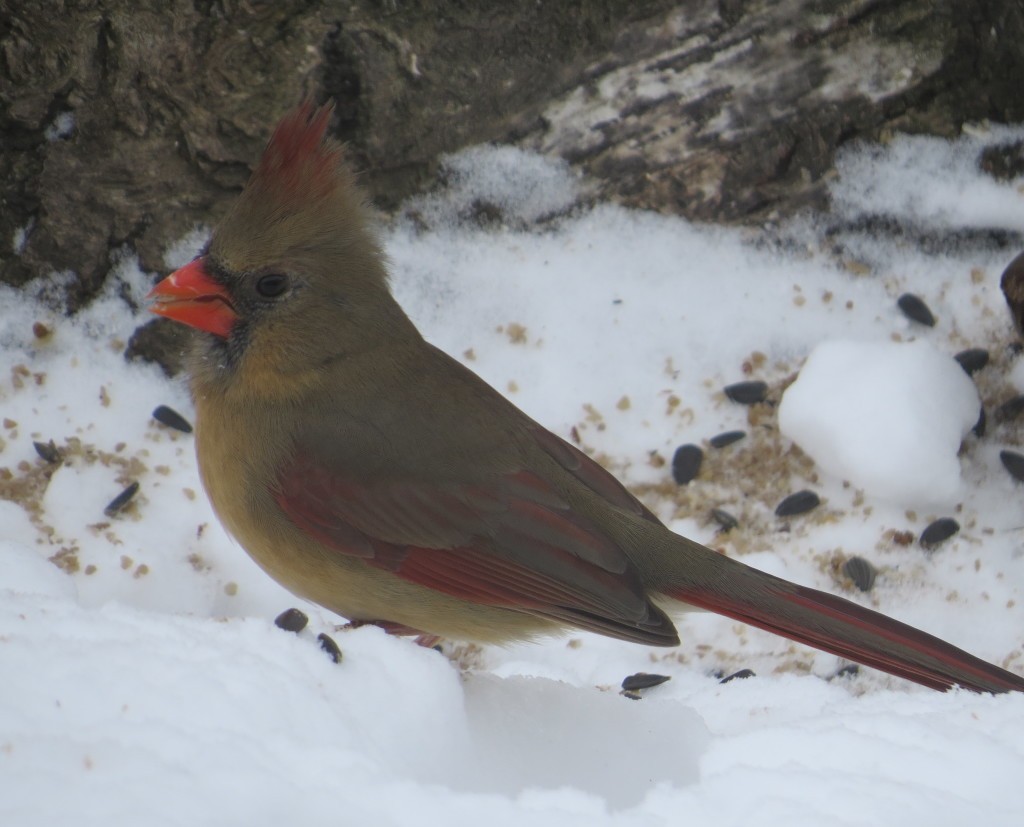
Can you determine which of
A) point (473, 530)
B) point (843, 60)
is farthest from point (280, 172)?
point (843, 60)

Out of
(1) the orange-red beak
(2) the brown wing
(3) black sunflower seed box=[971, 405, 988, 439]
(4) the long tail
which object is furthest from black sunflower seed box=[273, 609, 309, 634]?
(3) black sunflower seed box=[971, 405, 988, 439]

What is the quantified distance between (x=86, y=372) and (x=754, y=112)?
1714mm

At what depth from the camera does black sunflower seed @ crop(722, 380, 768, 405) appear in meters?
3.04

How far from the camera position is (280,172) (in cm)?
225

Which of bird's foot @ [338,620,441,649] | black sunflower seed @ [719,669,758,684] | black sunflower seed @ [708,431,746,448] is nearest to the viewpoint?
bird's foot @ [338,620,441,649]

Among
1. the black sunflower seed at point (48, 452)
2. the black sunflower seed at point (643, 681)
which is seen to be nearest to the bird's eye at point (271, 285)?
the black sunflower seed at point (48, 452)

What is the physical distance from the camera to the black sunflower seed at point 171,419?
3.02 meters

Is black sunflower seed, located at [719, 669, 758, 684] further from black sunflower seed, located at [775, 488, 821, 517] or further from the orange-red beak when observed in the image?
the orange-red beak

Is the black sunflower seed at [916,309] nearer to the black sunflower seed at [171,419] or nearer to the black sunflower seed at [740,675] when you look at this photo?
the black sunflower seed at [740,675]

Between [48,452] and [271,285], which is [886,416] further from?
[48,452]

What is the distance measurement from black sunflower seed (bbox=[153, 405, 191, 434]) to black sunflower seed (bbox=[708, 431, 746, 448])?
4.07ft

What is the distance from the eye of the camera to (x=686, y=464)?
2971 millimetres

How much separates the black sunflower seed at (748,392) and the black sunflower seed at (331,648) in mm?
1538

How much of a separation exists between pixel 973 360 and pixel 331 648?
1.88 metres
